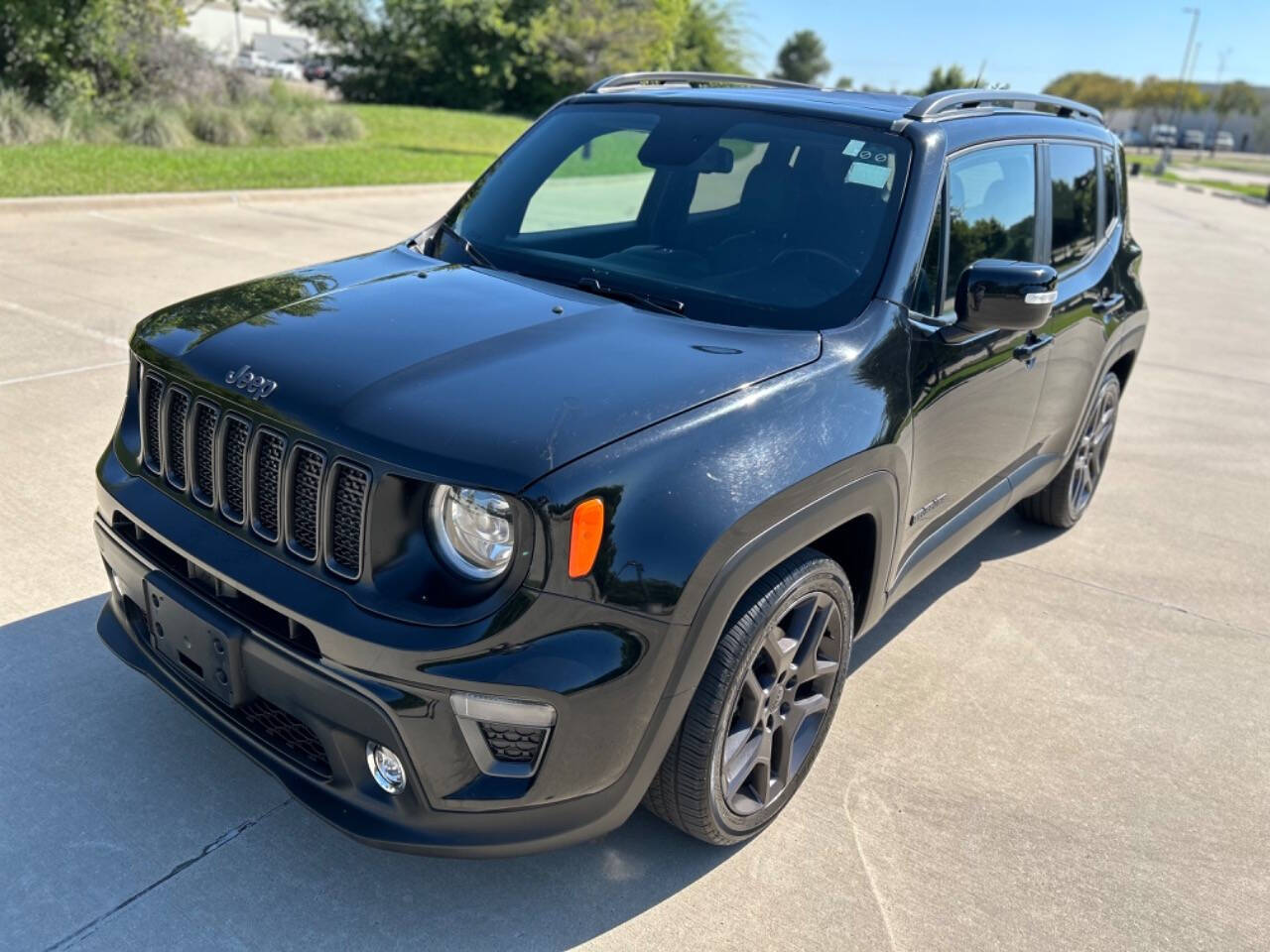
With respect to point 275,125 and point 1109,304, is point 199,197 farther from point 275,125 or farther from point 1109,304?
point 1109,304

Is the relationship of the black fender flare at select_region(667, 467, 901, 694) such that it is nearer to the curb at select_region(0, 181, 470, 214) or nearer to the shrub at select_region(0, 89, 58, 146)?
the curb at select_region(0, 181, 470, 214)

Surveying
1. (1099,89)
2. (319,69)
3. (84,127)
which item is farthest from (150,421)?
(1099,89)

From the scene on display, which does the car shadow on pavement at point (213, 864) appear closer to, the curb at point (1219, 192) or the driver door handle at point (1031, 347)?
the driver door handle at point (1031, 347)

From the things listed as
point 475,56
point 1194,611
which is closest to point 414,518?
point 1194,611

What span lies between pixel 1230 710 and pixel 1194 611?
0.84m

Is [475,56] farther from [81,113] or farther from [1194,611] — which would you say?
[1194,611]

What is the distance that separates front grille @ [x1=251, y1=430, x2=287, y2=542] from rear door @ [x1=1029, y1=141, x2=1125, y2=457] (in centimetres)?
280

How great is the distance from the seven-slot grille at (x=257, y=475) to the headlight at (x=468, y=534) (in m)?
0.16

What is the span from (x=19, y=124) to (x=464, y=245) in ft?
44.1

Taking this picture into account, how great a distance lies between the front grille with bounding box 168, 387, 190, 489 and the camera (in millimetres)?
2662

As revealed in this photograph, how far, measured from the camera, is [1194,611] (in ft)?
15.0

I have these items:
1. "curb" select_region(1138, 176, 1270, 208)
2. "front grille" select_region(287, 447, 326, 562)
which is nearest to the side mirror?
"front grille" select_region(287, 447, 326, 562)

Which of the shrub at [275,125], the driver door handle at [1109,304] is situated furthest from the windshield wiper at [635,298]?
the shrub at [275,125]

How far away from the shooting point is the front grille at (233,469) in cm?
247
